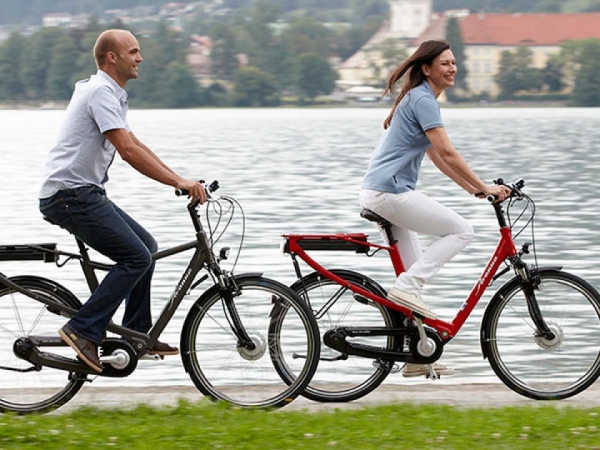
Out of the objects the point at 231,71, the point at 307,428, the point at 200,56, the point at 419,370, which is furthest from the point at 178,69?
the point at 307,428

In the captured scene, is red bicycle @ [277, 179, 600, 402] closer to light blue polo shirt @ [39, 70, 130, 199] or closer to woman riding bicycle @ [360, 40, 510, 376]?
woman riding bicycle @ [360, 40, 510, 376]

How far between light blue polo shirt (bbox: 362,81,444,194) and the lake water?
2836mm

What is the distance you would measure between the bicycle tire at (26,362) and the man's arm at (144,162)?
817 mm

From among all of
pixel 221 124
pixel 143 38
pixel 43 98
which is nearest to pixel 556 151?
pixel 221 124

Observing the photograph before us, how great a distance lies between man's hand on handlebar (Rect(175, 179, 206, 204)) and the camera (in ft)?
22.5

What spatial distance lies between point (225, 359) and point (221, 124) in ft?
401

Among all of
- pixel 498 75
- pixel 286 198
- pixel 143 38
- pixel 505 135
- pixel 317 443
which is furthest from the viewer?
pixel 143 38

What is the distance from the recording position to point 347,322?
25.1ft

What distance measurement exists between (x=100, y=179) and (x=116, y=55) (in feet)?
2.02

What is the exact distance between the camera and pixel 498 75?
174250 millimetres

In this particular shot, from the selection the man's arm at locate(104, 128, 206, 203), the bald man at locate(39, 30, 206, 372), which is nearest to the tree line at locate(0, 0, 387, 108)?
the bald man at locate(39, 30, 206, 372)

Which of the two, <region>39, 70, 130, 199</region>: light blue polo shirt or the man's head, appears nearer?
<region>39, 70, 130, 199</region>: light blue polo shirt

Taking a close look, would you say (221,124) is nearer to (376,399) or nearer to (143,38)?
(143,38)

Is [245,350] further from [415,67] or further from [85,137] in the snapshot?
[415,67]
